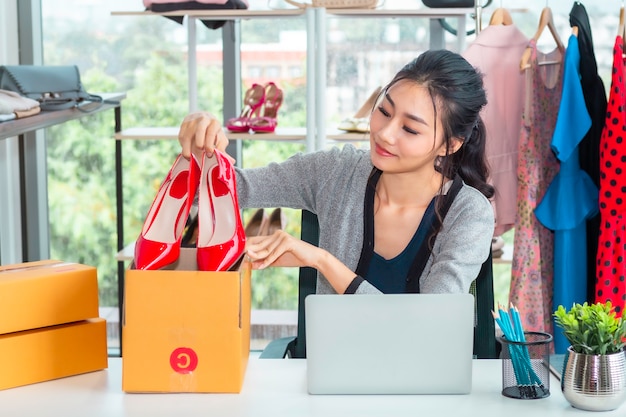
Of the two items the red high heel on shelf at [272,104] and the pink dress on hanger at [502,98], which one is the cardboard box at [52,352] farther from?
the red high heel on shelf at [272,104]

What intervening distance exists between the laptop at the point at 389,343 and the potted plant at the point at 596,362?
0.52ft

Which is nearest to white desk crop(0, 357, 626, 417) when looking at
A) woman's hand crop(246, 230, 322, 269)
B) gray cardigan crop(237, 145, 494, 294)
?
woman's hand crop(246, 230, 322, 269)

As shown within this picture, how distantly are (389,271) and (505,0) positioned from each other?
1.97 m

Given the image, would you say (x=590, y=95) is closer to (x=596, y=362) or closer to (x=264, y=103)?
(x=264, y=103)

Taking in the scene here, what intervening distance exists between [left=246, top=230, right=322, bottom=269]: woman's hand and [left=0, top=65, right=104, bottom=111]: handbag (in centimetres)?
151

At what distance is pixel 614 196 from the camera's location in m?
2.61

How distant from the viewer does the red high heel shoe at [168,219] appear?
5.04 ft

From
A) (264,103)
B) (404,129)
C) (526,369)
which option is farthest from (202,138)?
(264,103)

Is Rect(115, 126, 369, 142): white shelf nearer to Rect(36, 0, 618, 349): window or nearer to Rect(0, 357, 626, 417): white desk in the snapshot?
Rect(36, 0, 618, 349): window

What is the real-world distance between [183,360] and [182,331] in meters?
0.05

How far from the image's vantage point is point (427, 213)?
197 cm

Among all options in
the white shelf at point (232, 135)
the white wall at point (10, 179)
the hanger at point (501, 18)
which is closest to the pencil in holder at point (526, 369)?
the hanger at point (501, 18)

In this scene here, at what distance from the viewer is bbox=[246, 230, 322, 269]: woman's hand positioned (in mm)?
1594

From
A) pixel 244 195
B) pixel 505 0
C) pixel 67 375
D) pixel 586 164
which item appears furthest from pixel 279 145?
pixel 67 375
